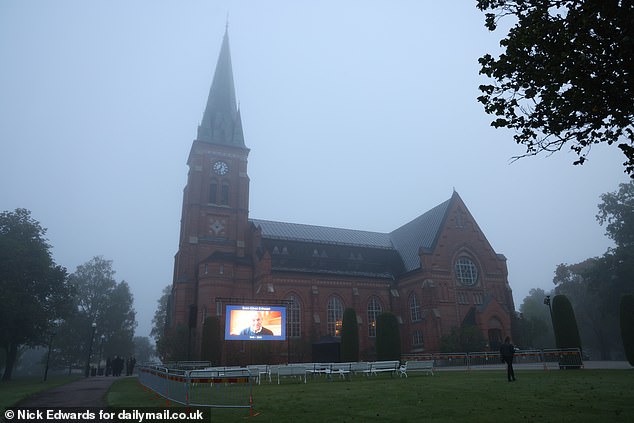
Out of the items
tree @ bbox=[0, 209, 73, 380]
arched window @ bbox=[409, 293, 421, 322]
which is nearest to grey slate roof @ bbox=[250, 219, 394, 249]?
arched window @ bbox=[409, 293, 421, 322]

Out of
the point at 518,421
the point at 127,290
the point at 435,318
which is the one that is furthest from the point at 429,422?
the point at 127,290

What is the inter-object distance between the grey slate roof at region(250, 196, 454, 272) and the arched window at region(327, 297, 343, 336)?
28.4ft

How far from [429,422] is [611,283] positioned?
4731 cm

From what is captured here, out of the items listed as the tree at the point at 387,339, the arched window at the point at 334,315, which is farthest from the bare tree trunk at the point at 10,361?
the tree at the point at 387,339

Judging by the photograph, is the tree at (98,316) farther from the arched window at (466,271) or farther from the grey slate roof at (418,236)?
the arched window at (466,271)

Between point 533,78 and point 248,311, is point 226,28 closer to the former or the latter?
point 248,311

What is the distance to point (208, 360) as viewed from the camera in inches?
1419

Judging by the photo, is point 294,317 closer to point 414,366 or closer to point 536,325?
point 414,366

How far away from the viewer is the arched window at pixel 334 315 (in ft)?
157

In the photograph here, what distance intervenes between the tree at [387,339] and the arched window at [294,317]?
1185 centimetres

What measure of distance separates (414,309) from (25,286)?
1568 inches

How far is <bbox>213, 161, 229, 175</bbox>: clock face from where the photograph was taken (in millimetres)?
52000

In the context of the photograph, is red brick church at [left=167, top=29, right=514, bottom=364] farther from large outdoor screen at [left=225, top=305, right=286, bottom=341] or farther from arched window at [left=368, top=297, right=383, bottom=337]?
large outdoor screen at [left=225, top=305, right=286, bottom=341]

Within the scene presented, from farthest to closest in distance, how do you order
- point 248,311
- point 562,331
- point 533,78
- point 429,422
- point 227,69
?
point 227,69
point 248,311
point 562,331
point 429,422
point 533,78
